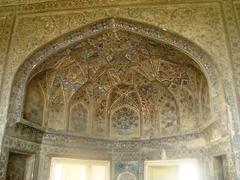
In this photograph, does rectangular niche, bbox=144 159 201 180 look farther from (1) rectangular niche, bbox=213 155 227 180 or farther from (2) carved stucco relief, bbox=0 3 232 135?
(2) carved stucco relief, bbox=0 3 232 135

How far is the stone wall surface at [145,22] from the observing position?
5.96 m

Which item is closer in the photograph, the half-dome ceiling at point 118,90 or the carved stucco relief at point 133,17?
the carved stucco relief at point 133,17

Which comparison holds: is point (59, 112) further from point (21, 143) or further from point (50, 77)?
point (21, 143)

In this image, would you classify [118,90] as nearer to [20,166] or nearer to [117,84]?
[117,84]

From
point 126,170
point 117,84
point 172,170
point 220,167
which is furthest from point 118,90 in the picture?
point 220,167

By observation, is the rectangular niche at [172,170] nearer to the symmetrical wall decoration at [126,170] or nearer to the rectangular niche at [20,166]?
the symmetrical wall decoration at [126,170]

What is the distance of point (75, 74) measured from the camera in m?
8.38

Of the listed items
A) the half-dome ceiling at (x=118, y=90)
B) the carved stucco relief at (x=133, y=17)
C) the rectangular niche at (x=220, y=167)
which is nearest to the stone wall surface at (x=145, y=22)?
the carved stucco relief at (x=133, y=17)

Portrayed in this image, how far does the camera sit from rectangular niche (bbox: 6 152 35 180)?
676 cm

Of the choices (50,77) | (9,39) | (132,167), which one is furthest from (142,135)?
(9,39)

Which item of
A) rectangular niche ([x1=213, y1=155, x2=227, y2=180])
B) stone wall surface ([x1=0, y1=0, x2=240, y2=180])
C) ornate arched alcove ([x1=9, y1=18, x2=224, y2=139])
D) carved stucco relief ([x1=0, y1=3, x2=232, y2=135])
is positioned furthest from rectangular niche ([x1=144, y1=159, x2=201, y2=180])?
carved stucco relief ([x1=0, y1=3, x2=232, y2=135])

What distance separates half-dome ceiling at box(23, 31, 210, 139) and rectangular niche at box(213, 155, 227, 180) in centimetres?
113

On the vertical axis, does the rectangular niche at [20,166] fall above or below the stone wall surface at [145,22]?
below

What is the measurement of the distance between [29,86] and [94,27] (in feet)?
8.11
